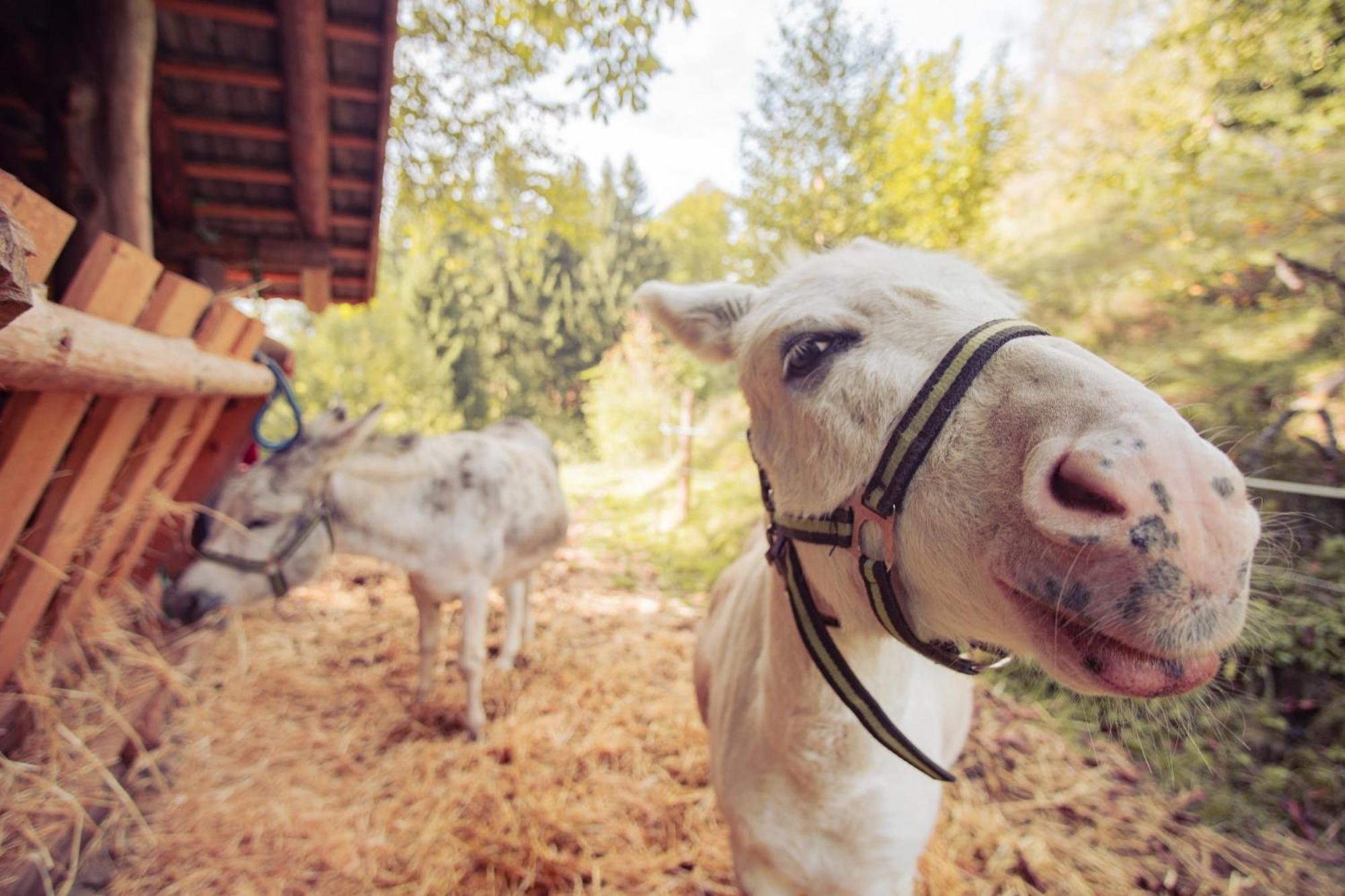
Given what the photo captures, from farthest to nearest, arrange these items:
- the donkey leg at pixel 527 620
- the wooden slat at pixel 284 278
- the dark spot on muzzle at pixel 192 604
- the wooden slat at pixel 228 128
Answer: the donkey leg at pixel 527 620
the wooden slat at pixel 284 278
the wooden slat at pixel 228 128
the dark spot on muzzle at pixel 192 604

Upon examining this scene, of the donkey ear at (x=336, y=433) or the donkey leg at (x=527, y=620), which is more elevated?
the donkey ear at (x=336, y=433)

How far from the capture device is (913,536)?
0.90 m

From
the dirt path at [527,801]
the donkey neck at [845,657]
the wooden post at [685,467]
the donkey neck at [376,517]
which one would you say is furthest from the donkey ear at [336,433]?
the wooden post at [685,467]

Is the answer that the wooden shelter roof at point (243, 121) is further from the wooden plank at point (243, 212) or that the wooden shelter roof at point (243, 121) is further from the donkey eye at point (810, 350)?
the donkey eye at point (810, 350)

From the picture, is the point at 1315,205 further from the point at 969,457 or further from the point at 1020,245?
the point at 969,457

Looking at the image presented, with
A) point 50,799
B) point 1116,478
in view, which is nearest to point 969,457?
point 1116,478

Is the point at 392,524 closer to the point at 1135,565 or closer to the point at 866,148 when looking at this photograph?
the point at 1135,565

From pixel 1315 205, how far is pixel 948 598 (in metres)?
6.54

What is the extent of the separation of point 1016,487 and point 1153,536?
15 cm

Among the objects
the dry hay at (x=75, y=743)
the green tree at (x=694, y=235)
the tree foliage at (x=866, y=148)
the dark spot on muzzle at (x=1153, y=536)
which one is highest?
the green tree at (x=694, y=235)

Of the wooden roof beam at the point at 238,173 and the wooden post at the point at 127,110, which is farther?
the wooden roof beam at the point at 238,173

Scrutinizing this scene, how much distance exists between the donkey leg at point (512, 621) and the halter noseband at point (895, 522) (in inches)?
152

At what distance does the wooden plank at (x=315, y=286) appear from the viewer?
4.54m

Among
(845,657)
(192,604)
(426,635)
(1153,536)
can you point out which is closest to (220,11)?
(192,604)
